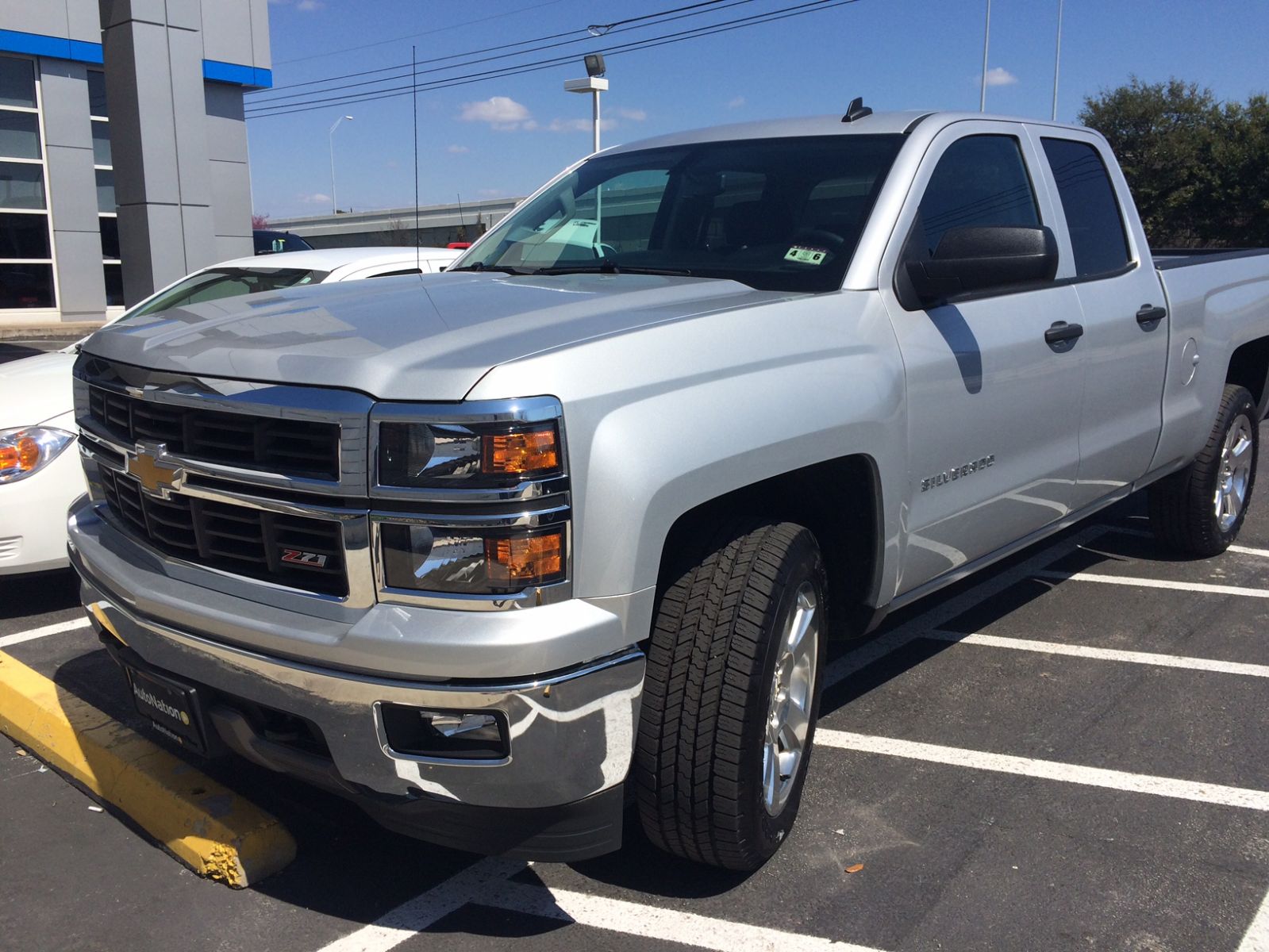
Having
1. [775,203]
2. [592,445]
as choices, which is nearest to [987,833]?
[592,445]

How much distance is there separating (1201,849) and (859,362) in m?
1.64

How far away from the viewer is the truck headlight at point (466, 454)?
2264 mm

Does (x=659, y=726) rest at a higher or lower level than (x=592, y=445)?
lower

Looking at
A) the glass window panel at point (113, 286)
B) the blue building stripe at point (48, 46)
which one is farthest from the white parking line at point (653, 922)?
the glass window panel at point (113, 286)

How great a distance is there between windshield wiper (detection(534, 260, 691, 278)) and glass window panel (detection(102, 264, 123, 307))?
1951 centimetres

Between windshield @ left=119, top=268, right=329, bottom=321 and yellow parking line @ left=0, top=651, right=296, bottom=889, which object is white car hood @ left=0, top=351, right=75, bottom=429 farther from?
yellow parking line @ left=0, top=651, right=296, bottom=889

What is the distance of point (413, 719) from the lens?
2.37 m

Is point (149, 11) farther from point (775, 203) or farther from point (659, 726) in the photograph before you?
point (659, 726)

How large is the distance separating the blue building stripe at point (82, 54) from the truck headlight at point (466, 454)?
60.7 feet

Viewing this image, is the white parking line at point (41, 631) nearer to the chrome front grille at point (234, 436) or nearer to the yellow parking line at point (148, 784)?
the yellow parking line at point (148, 784)

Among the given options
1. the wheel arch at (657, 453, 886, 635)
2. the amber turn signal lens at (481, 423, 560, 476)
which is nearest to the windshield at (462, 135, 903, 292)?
the wheel arch at (657, 453, 886, 635)

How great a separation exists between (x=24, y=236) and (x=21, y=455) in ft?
56.3

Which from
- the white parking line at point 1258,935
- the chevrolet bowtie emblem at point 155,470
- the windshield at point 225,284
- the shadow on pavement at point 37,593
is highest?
the windshield at point 225,284

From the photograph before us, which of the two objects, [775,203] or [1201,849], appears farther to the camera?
[775,203]
